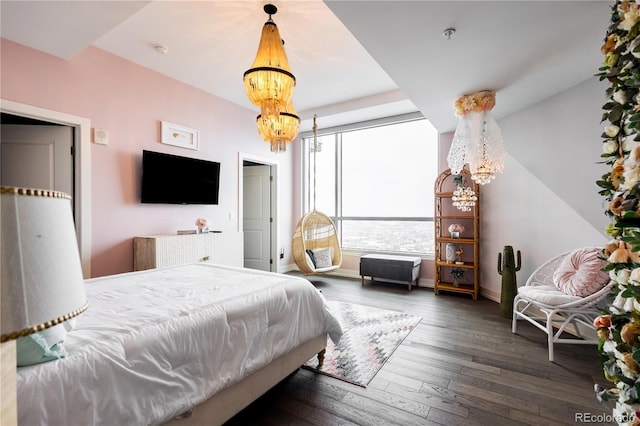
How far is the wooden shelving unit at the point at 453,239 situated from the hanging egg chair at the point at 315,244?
1.64m

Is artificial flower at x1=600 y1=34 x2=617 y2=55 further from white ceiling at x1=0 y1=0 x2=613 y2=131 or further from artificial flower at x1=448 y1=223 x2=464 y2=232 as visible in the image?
→ artificial flower at x1=448 y1=223 x2=464 y2=232

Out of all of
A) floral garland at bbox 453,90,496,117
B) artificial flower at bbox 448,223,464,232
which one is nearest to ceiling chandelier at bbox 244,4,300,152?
floral garland at bbox 453,90,496,117

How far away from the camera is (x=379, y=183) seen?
514 cm

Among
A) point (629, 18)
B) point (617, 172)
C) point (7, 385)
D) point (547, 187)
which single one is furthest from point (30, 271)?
point (547, 187)

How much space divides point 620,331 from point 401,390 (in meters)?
1.28

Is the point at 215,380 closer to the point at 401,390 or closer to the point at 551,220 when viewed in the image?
the point at 401,390

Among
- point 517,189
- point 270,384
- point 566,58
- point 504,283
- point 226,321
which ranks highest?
point 566,58

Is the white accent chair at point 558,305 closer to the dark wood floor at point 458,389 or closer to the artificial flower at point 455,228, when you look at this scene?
the dark wood floor at point 458,389

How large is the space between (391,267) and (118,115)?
4159mm

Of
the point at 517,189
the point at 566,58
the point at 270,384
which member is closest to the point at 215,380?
the point at 270,384

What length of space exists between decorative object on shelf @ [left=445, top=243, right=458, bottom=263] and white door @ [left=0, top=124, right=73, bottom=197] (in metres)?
4.73

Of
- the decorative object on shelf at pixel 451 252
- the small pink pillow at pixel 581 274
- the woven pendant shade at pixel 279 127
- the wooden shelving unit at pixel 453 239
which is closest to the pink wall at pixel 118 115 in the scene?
the woven pendant shade at pixel 279 127

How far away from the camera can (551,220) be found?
3057 millimetres

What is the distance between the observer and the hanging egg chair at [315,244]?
444 centimetres
